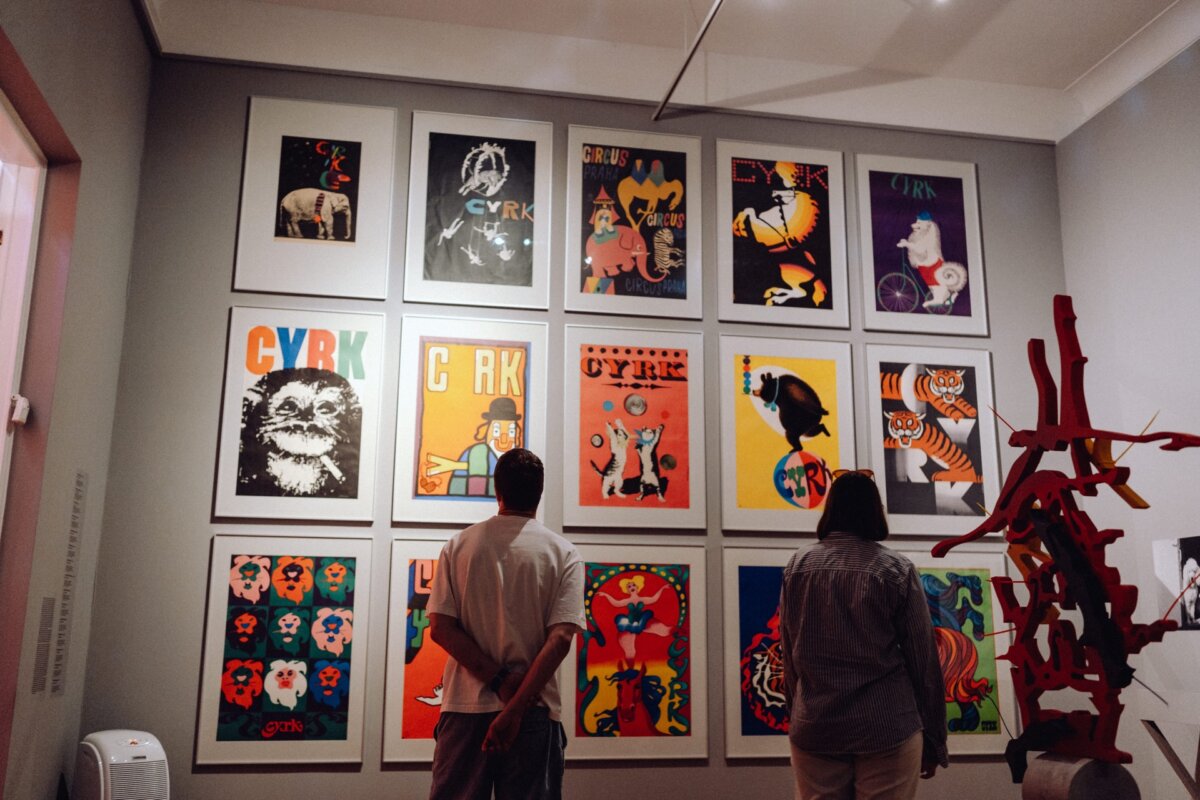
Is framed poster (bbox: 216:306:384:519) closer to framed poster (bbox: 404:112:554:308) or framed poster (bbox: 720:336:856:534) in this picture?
framed poster (bbox: 404:112:554:308)

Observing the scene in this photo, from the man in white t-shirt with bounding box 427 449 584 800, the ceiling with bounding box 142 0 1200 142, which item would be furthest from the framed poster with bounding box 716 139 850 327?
the man in white t-shirt with bounding box 427 449 584 800

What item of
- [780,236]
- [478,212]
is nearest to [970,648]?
[780,236]

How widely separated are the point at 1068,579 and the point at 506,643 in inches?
66.0

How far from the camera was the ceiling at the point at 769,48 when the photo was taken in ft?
13.5

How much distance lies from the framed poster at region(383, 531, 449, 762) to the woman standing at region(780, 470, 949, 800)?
1.43 meters

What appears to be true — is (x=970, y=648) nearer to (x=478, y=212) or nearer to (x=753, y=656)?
(x=753, y=656)

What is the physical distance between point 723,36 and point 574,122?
0.77m

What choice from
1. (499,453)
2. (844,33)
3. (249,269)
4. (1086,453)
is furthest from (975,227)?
(249,269)

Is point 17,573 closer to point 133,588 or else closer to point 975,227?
point 133,588

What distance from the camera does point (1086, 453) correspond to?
306cm

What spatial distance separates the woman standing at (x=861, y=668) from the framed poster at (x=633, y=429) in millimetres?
1196

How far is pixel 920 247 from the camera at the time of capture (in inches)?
176

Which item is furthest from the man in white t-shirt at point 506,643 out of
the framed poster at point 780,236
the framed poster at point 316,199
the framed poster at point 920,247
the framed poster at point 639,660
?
the framed poster at point 920,247

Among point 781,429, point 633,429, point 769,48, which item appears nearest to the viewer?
point 633,429
